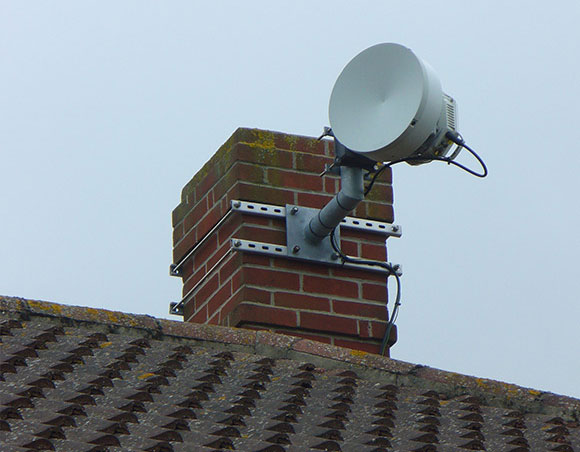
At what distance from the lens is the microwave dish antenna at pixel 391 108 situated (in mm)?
6238

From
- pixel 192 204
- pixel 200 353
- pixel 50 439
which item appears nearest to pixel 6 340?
pixel 200 353

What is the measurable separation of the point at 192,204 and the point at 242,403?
2846mm

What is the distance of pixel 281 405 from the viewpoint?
4922 millimetres

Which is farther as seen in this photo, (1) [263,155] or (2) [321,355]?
(1) [263,155]

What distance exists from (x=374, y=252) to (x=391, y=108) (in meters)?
1.10

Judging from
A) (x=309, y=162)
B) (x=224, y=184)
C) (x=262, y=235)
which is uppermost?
(x=309, y=162)

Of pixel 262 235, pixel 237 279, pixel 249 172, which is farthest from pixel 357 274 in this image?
pixel 249 172

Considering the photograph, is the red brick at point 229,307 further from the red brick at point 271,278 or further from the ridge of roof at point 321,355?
the ridge of roof at point 321,355

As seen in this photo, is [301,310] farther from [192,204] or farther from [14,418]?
[14,418]

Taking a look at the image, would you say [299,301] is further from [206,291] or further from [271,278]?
[206,291]

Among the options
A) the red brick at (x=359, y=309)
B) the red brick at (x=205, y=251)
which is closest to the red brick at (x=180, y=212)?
the red brick at (x=205, y=251)

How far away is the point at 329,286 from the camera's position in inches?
275

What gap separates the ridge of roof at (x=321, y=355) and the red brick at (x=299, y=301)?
1.02 metres

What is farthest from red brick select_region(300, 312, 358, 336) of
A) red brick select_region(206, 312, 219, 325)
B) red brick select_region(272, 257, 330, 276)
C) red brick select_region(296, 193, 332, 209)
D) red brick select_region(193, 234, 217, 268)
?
red brick select_region(193, 234, 217, 268)
